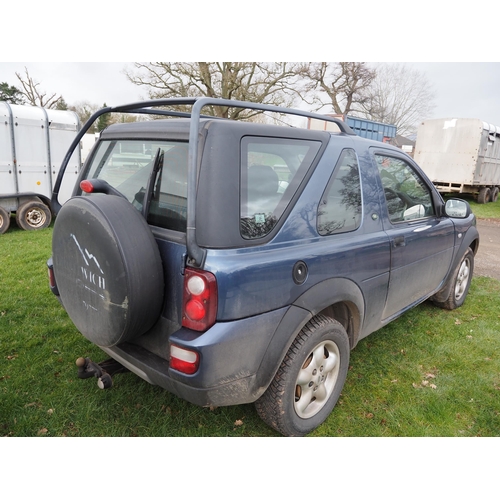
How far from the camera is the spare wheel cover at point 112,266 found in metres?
2.04

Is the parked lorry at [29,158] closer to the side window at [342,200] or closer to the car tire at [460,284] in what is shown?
the side window at [342,200]

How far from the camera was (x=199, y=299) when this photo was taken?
1.99 m

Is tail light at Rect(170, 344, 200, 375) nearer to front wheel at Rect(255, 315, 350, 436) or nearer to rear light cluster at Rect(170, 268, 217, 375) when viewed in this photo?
rear light cluster at Rect(170, 268, 217, 375)

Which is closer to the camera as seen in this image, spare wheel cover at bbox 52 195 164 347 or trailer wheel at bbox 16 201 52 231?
spare wheel cover at bbox 52 195 164 347

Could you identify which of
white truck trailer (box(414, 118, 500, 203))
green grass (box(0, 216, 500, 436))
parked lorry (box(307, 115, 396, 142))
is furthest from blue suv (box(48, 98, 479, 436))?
parked lorry (box(307, 115, 396, 142))

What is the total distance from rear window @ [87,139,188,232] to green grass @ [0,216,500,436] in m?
1.45

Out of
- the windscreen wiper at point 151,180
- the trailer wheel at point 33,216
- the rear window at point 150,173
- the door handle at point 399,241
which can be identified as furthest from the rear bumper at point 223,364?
the trailer wheel at point 33,216

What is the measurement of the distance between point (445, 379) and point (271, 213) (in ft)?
7.58

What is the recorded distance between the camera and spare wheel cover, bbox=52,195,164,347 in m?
2.04

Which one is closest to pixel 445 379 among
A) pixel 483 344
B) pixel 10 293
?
pixel 483 344

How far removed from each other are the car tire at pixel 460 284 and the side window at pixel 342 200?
2296mm

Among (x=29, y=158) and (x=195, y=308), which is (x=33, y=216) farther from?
(x=195, y=308)

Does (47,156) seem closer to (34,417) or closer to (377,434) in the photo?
(34,417)

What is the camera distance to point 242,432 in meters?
2.72
